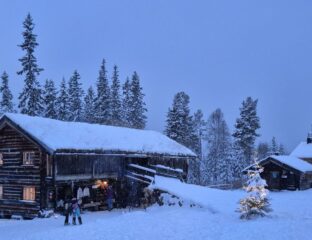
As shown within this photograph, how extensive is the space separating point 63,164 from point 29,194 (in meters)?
4.30

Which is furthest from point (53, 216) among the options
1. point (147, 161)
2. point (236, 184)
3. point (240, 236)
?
point (236, 184)

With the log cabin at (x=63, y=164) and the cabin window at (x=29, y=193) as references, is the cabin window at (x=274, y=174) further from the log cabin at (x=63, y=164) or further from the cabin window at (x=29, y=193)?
the cabin window at (x=29, y=193)

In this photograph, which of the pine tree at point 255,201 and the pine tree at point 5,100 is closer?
the pine tree at point 255,201

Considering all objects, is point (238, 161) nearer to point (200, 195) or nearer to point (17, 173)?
point (200, 195)

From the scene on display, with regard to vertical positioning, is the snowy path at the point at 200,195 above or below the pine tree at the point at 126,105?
below

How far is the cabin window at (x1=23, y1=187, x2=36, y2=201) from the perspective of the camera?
117 ft

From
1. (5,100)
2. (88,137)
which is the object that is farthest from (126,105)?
(88,137)

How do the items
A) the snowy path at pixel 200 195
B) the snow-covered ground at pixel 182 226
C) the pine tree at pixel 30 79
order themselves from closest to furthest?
the snow-covered ground at pixel 182 226, the snowy path at pixel 200 195, the pine tree at pixel 30 79

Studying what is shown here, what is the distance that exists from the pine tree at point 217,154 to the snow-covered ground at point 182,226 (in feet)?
153

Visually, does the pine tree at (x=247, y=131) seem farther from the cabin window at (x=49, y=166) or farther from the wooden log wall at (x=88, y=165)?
the cabin window at (x=49, y=166)

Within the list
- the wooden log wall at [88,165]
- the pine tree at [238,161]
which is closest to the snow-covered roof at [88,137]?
the wooden log wall at [88,165]

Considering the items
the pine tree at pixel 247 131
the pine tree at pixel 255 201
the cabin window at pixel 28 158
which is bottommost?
the pine tree at pixel 255 201

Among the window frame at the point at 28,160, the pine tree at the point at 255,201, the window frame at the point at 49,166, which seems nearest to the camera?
the pine tree at the point at 255,201

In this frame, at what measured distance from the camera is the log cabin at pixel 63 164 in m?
34.0
